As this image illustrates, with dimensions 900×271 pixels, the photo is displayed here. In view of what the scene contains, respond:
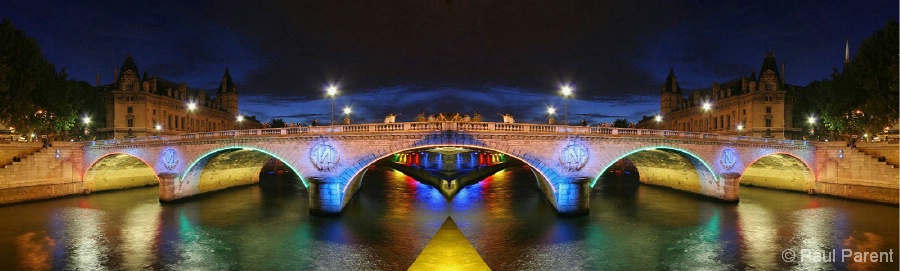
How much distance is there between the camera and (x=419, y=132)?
30219mm

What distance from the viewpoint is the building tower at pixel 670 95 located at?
96500 mm

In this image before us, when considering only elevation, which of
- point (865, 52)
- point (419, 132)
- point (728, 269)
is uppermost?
point (865, 52)

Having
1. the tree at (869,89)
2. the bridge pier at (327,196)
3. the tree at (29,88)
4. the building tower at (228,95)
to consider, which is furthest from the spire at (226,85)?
the tree at (869,89)

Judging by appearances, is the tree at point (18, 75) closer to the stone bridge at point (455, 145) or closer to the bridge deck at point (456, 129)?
the stone bridge at point (455, 145)

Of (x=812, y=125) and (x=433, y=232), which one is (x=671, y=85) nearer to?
(x=812, y=125)

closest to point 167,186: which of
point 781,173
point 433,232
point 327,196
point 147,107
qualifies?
point 327,196

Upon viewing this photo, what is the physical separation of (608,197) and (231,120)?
8146cm

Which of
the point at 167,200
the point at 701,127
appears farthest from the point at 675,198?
the point at 167,200

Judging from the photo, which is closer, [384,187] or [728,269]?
[728,269]

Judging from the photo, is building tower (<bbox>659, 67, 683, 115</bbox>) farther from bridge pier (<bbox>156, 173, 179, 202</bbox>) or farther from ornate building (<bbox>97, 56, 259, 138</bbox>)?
bridge pier (<bbox>156, 173, 179, 202</bbox>)

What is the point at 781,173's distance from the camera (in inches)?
1838

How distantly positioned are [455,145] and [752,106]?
180ft

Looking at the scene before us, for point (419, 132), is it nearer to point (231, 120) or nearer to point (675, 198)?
point (675, 198)

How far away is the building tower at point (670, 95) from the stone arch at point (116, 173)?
310 ft
